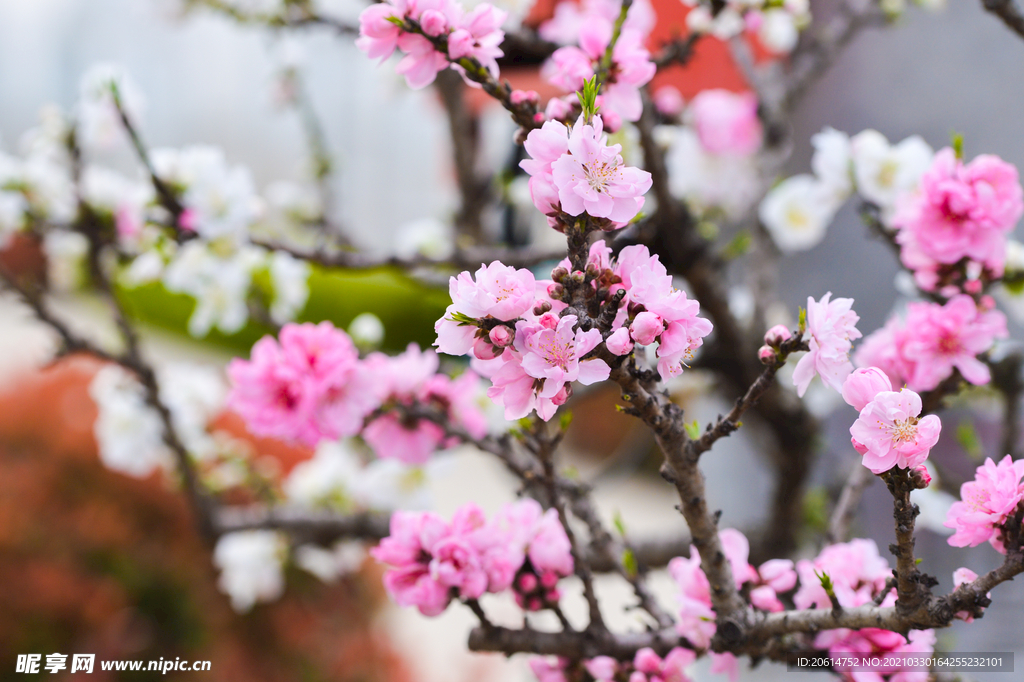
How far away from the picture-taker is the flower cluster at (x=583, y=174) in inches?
8.9

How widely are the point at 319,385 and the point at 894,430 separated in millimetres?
299

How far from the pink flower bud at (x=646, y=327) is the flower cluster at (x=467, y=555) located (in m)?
0.16

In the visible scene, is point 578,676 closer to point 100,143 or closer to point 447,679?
point 100,143

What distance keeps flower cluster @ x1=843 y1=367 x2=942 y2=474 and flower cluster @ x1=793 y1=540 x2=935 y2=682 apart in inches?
3.3

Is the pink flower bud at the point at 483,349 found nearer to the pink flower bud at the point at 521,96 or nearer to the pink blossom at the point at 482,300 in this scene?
the pink blossom at the point at 482,300

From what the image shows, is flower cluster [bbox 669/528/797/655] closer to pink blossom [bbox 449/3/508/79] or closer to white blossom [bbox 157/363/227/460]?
pink blossom [bbox 449/3/508/79]

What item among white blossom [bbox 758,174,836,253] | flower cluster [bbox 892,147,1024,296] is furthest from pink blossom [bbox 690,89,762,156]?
flower cluster [bbox 892,147,1024,296]

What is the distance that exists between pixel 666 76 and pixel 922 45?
34 centimetres

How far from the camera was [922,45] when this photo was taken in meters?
0.80

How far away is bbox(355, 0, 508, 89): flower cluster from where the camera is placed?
0.31 m

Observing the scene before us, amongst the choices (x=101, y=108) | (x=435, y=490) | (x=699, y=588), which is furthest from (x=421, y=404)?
(x=435, y=490)

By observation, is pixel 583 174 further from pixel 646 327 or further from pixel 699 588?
pixel 699 588

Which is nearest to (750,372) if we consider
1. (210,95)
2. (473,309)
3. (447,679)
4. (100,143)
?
(473,309)

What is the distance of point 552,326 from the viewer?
22 centimetres
